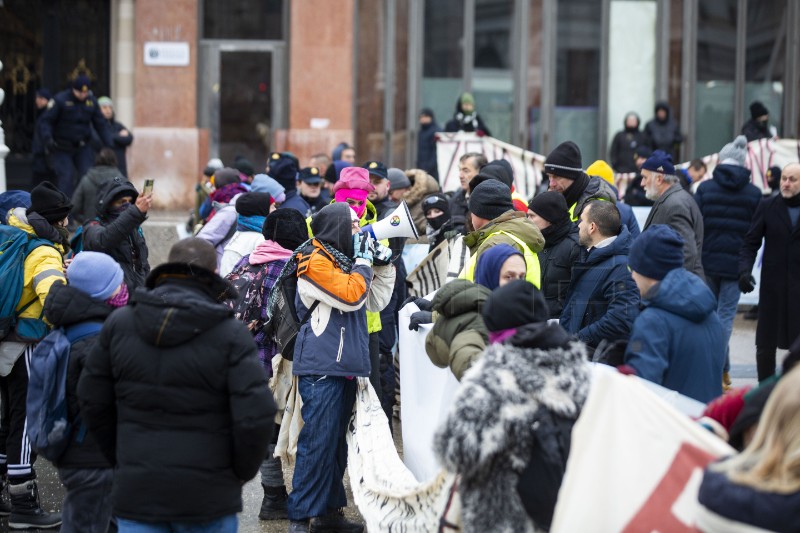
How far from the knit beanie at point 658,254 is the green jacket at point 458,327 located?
2.39 feet

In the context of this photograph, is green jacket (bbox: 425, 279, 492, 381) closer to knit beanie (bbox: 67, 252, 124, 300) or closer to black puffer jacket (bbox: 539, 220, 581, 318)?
knit beanie (bbox: 67, 252, 124, 300)

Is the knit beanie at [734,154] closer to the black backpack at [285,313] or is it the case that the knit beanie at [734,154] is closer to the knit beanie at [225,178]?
the knit beanie at [225,178]

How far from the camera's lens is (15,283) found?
6957 mm

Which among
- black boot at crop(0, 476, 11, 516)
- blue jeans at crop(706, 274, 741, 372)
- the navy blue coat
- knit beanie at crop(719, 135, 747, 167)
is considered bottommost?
black boot at crop(0, 476, 11, 516)

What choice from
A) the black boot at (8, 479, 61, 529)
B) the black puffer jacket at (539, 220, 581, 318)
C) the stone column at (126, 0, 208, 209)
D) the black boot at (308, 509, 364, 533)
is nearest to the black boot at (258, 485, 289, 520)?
the black boot at (308, 509, 364, 533)

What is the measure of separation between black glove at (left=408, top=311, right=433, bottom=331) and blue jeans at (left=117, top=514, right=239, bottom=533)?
205 cm

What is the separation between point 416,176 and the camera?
11023 mm

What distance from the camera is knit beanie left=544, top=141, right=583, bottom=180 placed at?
27.0 ft

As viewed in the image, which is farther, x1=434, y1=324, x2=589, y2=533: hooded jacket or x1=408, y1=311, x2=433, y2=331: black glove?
x1=408, y1=311, x2=433, y2=331: black glove

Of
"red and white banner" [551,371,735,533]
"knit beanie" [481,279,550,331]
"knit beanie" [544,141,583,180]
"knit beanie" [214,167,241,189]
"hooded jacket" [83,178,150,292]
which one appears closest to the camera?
"red and white banner" [551,371,735,533]

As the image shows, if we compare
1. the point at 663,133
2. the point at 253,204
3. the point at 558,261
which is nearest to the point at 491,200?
the point at 558,261

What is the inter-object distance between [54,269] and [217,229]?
2.68 metres

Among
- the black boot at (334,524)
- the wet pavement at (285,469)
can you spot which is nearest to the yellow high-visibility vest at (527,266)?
the black boot at (334,524)

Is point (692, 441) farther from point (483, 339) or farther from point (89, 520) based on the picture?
point (89, 520)
